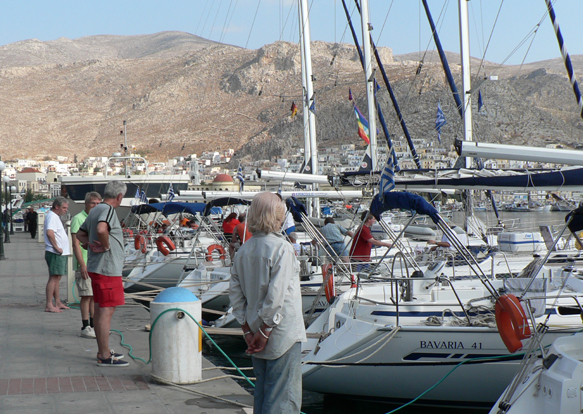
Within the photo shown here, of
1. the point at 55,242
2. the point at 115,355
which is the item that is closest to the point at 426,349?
the point at 115,355

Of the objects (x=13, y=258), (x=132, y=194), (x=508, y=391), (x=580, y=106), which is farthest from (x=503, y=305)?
(x=132, y=194)

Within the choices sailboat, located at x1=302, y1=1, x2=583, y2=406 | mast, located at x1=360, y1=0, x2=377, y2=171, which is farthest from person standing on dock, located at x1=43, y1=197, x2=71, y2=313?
mast, located at x1=360, y1=0, x2=377, y2=171

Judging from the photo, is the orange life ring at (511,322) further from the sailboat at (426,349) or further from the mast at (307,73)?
the mast at (307,73)

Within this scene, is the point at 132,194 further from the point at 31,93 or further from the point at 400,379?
the point at 31,93

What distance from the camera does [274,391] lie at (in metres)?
3.85

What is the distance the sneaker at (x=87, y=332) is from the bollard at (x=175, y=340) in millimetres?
2035

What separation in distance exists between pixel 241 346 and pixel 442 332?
5417 mm

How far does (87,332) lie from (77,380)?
1.88m

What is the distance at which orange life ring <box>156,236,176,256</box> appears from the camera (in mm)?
16067

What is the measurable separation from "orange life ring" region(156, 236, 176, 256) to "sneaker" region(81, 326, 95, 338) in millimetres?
8419

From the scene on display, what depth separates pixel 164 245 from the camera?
54.2 feet

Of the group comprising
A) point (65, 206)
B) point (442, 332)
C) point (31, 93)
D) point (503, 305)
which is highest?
point (31, 93)

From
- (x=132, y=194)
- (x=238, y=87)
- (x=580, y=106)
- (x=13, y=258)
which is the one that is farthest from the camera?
(x=238, y=87)

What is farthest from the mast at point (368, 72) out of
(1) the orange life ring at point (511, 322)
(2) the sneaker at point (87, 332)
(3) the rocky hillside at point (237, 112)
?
(3) the rocky hillside at point (237, 112)
